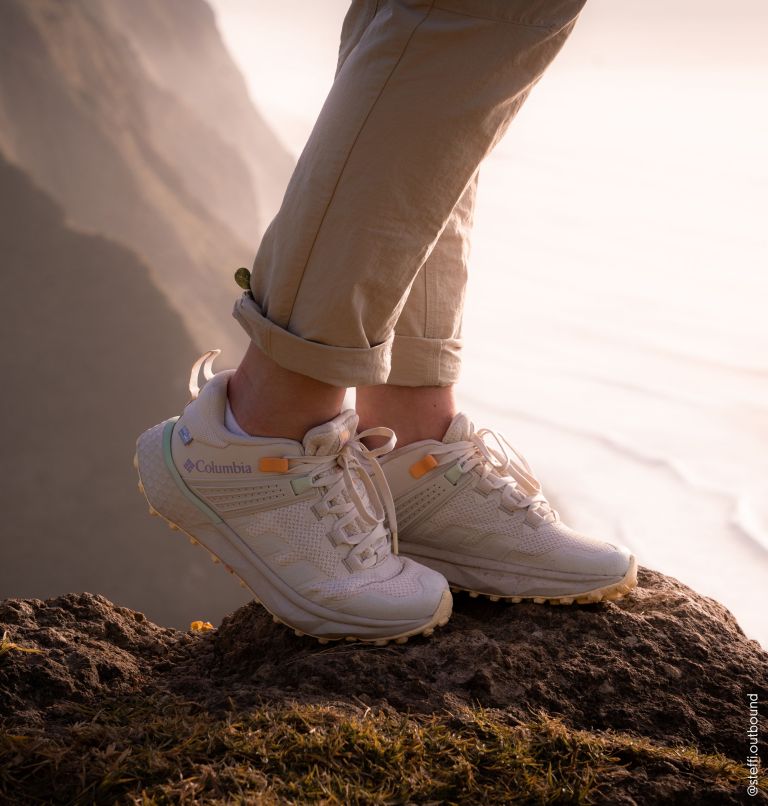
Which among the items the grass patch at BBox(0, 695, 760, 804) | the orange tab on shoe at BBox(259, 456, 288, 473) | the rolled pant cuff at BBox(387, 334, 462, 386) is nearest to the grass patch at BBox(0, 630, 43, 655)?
the grass patch at BBox(0, 695, 760, 804)

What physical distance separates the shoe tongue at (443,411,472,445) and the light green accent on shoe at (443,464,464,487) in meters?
0.05

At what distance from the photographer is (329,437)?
1.23 metres

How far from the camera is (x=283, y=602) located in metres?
1.26

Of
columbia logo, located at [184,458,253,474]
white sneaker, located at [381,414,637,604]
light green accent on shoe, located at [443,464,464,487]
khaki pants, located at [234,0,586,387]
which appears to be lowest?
white sneaker, located at [381,414,637,604]

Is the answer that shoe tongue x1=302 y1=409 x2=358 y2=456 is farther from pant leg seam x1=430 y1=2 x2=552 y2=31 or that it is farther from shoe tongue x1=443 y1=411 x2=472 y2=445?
pant leg seam x1=430 y1=2 x2=552 y2=31

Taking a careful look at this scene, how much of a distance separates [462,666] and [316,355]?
1.62 ft

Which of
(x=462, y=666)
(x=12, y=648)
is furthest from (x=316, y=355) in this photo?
(x=12, y=648)

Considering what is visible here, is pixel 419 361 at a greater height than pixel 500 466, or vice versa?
pixel 419 361

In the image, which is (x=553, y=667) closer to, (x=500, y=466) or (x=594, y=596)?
(x=594, y=596)

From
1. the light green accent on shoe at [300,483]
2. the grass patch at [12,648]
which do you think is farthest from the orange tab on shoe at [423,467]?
the grass patch at [12,648]

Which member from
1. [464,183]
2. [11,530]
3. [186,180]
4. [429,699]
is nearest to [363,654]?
[429,699]

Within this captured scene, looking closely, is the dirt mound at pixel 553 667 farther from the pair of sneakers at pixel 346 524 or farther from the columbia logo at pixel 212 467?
the columbia logo at pixel 212 467

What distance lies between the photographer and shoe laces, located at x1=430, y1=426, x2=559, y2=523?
4.61 ft

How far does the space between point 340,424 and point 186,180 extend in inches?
493
